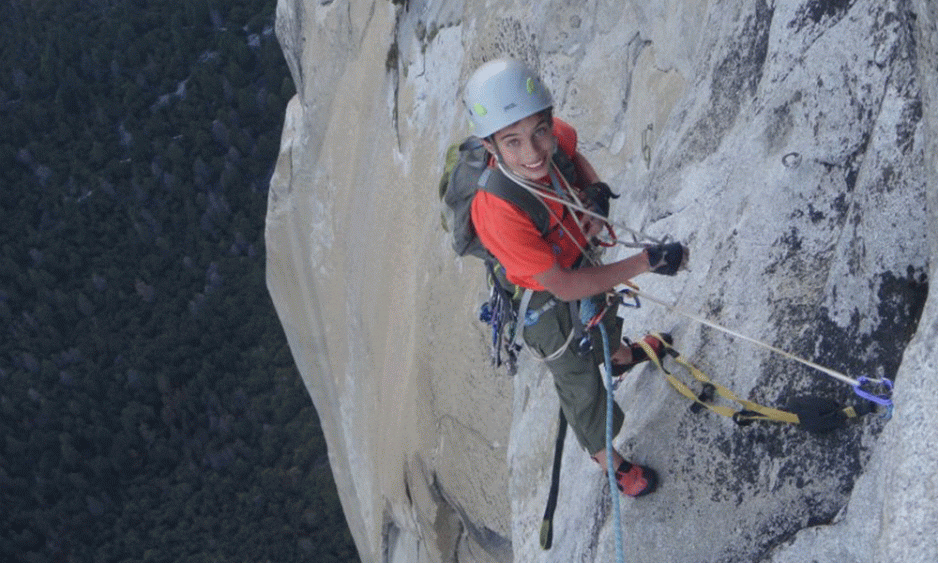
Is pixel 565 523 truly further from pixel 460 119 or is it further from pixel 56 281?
pixel 56 281

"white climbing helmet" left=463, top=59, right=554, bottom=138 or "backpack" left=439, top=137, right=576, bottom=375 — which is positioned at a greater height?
"white climbing helmet" left=463, top=59, right=554, bottom=138

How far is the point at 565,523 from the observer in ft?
15.3

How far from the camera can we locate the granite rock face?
125 inches

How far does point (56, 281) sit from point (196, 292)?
147 inches

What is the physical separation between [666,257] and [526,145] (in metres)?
0.57

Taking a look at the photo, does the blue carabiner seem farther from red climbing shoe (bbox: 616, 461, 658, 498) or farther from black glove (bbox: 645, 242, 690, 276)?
red climbing shoe (bbox: 616, 461, 658, 498)

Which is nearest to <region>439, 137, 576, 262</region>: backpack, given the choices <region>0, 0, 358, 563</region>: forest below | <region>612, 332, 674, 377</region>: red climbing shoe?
<region>612, 332, 674, 377</region>: red climbing shoe

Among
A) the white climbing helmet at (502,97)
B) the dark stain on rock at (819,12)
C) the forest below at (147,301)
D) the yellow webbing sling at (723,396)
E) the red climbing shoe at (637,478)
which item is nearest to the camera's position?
the yellow webbing sling at (723,396)

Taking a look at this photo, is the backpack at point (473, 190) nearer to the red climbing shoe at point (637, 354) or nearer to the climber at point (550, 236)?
the climber at point (550, 236)

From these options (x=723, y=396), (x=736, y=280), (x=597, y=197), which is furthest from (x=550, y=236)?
(x=723, y=396)

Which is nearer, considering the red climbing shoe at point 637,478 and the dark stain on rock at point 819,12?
the dark stain on rock at point 819,12

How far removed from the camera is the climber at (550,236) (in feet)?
11.9

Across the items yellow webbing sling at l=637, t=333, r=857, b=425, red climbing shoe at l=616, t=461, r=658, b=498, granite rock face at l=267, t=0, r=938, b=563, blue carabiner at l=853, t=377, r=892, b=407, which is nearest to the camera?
blue carabiner at l=853, t=377, r=892, b=407

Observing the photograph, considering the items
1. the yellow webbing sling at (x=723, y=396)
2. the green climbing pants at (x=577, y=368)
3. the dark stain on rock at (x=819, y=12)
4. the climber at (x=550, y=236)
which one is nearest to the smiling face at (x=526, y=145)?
the climber at (x=550, y=236)
